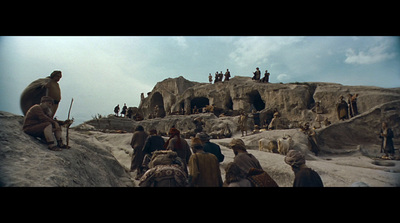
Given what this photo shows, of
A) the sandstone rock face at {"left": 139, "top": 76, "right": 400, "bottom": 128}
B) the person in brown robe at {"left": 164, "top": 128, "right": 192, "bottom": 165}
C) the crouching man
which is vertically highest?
the sandstone rock face at {"left": 139, "top": 76, "right": 400, "bottom": 128}

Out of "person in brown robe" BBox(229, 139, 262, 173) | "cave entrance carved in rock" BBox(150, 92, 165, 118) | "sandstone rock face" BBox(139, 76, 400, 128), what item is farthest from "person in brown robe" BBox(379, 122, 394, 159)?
"cave entrance carved in rock" BBox(150, 92, 165, 118)

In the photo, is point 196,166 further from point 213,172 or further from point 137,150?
point 137,150

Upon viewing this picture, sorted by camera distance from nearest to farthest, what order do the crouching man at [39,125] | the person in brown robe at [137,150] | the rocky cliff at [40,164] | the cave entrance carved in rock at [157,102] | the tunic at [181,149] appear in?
the rocky cliff at [40,164], the crouching man at [39,125], the tunic at [181,149], the person in brown robe at [137,150], the cave entrance carved in rock at [157,102]

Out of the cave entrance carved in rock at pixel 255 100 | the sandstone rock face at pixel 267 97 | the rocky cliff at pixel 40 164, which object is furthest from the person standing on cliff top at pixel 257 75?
the rocky cliff at pixel 40 164

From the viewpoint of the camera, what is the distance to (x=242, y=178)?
156 inches

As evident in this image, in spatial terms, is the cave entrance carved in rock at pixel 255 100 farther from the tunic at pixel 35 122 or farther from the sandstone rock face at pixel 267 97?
the tunic at pixel 35 122

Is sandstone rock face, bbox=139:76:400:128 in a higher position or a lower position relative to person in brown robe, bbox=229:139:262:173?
higher

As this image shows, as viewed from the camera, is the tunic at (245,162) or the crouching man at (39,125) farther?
the crouching man at (39,125)

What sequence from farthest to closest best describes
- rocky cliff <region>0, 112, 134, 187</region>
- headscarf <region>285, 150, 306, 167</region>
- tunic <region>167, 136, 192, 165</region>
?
tunic <region>167, 136, 192, 165</region>, headscarf <region>285, 150, 306, 167</region>, rocky cliff <region>0, 112, 134, 187</region>

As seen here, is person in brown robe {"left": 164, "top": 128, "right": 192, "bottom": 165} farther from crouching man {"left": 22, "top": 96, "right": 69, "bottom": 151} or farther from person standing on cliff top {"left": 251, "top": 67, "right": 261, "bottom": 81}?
person standing on cliff top {"left": 251, "top": 67, "right": 261, "bottom": 81}

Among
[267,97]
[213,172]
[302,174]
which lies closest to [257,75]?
[267,97]

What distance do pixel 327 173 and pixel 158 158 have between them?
4637 mm

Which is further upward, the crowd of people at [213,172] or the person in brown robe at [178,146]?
the person in brown robe at [178,146]
